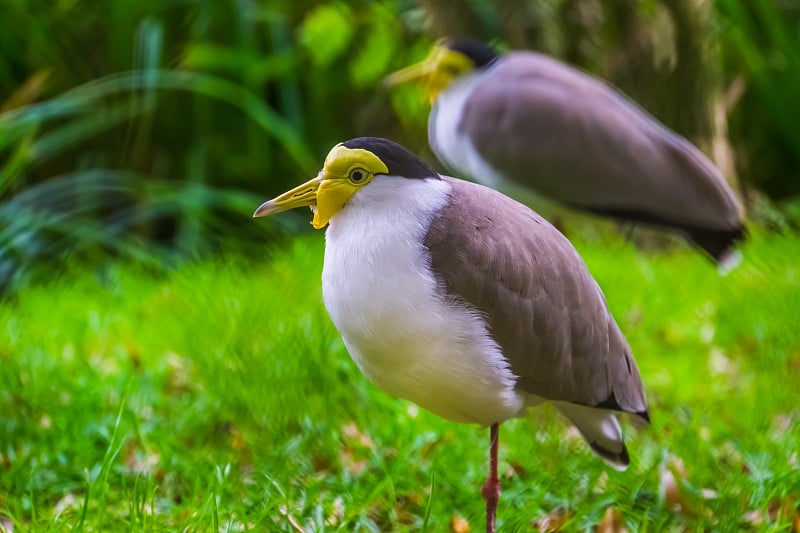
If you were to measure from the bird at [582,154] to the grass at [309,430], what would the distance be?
1.17ft

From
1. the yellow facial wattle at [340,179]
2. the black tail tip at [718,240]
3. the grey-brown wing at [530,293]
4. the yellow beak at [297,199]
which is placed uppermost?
the yellow facial wattle at [340,179]

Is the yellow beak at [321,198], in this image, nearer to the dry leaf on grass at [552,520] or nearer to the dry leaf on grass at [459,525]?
the dry leaf on grass at [459,525]

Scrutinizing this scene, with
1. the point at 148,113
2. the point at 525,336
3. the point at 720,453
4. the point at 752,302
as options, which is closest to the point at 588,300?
the point at 525,336

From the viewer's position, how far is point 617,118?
14.0ft

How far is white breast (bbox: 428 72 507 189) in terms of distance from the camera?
432cm

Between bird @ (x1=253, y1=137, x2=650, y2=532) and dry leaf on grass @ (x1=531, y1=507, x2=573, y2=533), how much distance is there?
438 mm

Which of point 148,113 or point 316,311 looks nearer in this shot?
point 316,311

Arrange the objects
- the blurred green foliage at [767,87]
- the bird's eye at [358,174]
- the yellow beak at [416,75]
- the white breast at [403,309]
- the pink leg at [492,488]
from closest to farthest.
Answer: the white breast at [403,309], the bird's eye at [358,174], the pink leg at [492,488], the yellow beak at [416,75], the blurred green foliage at [767,87]

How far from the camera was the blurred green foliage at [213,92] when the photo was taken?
5.38m

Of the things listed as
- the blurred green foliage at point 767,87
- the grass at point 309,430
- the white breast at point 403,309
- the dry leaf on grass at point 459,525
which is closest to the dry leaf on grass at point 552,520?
the grass at point 309,430

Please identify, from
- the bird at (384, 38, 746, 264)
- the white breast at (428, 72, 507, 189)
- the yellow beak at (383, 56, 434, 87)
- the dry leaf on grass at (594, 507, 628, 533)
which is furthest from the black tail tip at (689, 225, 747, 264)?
the dry leaf on grass at (594, 507, 628, 533)

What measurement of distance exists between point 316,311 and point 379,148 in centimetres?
142

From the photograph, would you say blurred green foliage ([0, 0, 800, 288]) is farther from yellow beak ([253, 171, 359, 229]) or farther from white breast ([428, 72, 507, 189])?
yellow beak ([253, 171, 359, 229])

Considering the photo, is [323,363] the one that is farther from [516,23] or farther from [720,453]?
[516,23]
